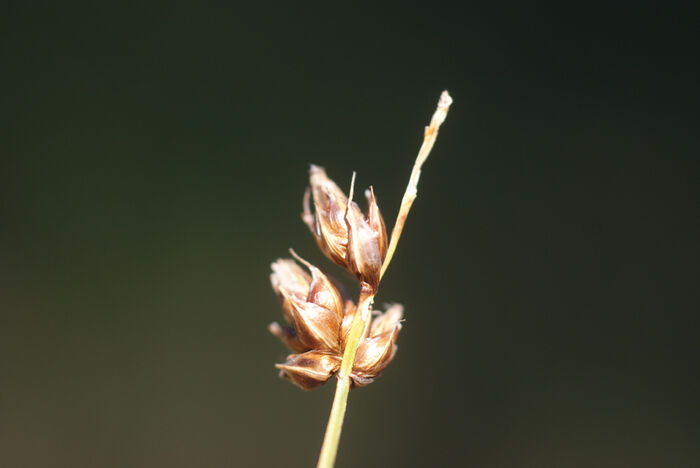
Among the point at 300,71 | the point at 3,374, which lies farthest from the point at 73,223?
the point at 300,71

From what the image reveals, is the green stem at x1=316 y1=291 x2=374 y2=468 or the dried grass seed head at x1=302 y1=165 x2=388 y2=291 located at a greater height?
the dried grass seed head at x1=302 y1=165 x2=388 y2=291

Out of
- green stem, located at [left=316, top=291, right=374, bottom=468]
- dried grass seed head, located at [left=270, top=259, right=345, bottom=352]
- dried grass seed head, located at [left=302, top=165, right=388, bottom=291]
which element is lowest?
green stem, located at [left=316, top=291, right=374, bottom=468]

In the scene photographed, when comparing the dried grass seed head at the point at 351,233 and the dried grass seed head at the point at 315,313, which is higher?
the dried grass seed head at the point at 351,233

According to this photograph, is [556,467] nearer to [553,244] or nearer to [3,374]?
[553,244]

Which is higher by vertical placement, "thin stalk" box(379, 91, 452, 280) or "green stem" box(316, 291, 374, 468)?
"thin stalk" box(379, 91, 452, 280)

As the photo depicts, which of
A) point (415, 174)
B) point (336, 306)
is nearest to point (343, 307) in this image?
point (336, 306)

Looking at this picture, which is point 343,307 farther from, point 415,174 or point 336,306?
point 415,174

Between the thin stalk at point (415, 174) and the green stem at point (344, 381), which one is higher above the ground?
the thin stalk at point (415, 174)

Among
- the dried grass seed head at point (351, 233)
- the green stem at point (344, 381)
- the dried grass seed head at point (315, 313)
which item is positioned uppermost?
the dried grass seed head at point (351, 233)
